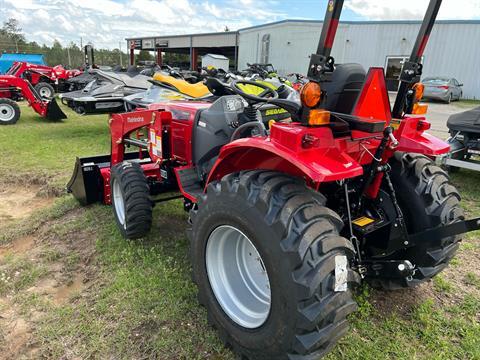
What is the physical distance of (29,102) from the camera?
37.2ft

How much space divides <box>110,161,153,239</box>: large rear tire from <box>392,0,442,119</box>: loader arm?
2.16 m

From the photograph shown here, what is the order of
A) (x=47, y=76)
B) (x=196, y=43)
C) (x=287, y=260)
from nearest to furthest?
(x=287, y=260) < (x=47, y=76) < (x=196, y=43)

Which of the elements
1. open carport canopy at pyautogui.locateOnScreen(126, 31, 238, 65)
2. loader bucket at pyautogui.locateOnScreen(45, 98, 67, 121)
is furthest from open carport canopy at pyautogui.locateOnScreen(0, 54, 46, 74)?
→ open carport canopy at pyautogui.locateOnScreen(126, 31, 238, 65)

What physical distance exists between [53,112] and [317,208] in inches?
450

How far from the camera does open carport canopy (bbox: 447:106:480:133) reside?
547cm

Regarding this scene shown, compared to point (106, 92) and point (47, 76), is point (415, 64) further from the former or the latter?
point (47, 76)

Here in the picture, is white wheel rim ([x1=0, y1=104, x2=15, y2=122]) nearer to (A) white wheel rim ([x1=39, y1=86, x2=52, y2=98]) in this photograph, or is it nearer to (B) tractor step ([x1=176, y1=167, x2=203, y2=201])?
(A) white wheel rim ([x1=39, y1=86, x2=52, y2=98])

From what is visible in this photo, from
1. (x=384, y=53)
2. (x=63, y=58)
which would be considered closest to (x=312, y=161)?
(x=384, y=53)

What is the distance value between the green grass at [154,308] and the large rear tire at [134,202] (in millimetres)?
198

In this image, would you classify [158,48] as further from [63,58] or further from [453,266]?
[453,266]

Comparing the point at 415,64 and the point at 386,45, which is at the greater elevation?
the point at 386,45

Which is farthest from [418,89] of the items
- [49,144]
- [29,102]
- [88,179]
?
[29,102]

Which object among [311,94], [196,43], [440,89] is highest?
[196,43]

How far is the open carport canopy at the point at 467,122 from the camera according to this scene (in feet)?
18.0
